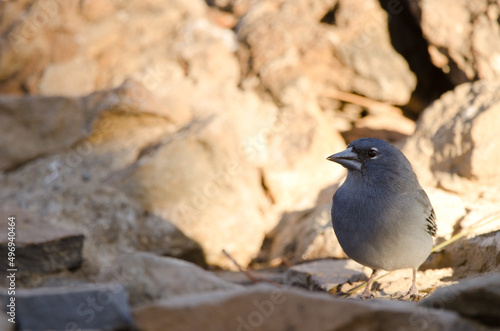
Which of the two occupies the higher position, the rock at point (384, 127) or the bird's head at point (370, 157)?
the bird's head at point (370, 157)

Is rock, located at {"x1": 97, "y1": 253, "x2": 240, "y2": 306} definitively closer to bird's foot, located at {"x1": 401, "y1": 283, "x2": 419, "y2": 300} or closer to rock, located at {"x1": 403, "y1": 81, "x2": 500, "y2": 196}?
bird's foot, located at {"x1": 401, "y1": 283, "x2": 419, "y2": 300}

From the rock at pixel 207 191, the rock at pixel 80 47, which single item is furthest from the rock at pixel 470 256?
the rock at pixel 80 47

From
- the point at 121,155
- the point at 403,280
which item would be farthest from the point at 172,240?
the point at 403,280

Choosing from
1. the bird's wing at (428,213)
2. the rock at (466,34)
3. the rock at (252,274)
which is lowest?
the rock at (252,274)

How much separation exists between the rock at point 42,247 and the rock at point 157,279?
1.93m

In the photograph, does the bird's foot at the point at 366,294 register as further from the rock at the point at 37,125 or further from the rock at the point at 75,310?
the rock at the point at 37,125

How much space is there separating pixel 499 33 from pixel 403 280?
12.0 feet

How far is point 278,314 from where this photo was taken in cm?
223

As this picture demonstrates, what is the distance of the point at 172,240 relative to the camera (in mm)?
5965

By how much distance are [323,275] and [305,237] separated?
124 cm

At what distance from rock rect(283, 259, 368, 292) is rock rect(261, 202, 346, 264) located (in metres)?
0.37

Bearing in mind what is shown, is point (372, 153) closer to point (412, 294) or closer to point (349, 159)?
point (349, 159)

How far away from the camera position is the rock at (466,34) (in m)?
6.46

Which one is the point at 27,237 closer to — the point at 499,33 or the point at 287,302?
the point at 287,302
